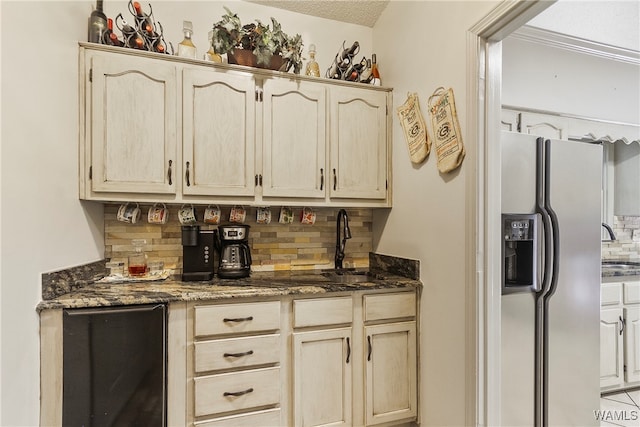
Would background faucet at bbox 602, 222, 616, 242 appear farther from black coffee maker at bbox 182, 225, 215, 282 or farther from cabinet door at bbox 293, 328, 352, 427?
black coffee maker at bbox 182, 225, 215, 282

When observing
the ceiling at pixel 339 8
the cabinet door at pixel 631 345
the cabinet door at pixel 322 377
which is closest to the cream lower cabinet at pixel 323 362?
the cabinet door at pixel 322 377

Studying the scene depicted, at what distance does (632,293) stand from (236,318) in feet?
9.90

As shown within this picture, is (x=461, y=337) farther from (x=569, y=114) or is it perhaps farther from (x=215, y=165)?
(x=569, y=114)

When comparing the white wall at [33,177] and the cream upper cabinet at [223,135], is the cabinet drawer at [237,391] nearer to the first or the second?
the white wall at [33,177]

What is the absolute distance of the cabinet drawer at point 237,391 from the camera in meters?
1.59

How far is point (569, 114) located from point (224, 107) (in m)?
2.72

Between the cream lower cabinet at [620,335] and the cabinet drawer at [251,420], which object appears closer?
the cabinet drawer at [251,420]

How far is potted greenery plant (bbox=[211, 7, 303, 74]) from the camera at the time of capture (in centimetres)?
191

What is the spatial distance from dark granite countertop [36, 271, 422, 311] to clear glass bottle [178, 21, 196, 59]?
1.30 m

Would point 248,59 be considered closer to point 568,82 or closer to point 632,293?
point 568,82

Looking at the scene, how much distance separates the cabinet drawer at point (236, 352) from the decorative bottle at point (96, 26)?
1.68 meters

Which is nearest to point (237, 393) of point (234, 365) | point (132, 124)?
point (234, 365)

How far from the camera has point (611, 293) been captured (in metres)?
2.57

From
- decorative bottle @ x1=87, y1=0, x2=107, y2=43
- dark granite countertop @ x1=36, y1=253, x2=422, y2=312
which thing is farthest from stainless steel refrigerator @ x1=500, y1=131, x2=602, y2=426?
decorative bottle @ x1=87, y1=0, x2=107, y2=43
